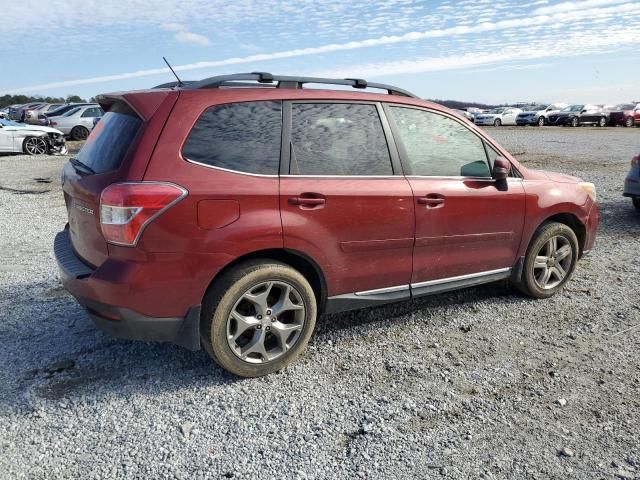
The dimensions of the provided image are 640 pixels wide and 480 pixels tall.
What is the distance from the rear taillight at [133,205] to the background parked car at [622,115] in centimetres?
3946

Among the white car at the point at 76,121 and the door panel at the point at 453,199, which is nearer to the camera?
the door panel at the point at 453,199

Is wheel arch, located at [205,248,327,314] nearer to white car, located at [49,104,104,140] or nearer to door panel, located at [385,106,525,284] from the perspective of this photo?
door panel, located at [385,106,525,284]

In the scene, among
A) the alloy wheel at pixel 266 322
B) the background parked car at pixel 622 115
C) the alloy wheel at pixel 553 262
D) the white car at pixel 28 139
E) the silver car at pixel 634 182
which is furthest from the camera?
the background parked car at pixel 622 115

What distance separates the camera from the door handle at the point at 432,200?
402 cm

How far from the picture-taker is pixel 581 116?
37.4m

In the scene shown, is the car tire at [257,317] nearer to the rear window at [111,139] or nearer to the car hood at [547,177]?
the rear window at [111,139]

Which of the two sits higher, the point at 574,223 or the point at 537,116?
the point at 574,223

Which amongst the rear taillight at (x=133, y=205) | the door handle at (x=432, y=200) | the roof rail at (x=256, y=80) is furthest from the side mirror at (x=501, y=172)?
the rear taillight at (x=133, y=205)

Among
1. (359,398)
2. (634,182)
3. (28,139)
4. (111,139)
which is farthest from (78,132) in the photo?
(359,398)

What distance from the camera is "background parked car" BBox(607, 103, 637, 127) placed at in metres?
36.1

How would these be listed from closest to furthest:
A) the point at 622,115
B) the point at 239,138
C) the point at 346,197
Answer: the point at 239,138 < the point at 346,197 < the point at 622,115

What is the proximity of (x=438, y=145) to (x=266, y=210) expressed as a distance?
5.19ft

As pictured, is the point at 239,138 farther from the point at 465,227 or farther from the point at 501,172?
the point at 501,172

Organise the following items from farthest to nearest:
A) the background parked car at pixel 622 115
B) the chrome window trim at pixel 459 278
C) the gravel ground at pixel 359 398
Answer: the background parked car at pixel 622 115
the chrome window trim at pixel 459 278
the gravel ground at pixel 359 398
